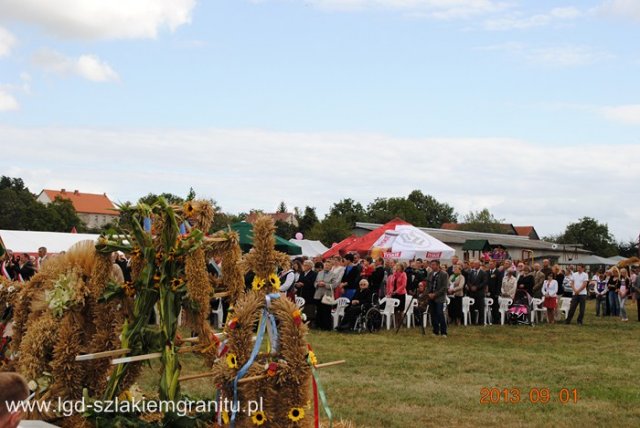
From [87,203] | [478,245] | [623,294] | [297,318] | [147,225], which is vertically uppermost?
[87,203]

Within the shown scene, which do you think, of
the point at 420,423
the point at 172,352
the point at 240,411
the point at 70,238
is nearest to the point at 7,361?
the point at 172,352

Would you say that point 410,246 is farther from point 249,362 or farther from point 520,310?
point 249,362

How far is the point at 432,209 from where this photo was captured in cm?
14050

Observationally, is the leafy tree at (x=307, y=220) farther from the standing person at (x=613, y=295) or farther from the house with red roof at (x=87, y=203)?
the house with red roof at (x=87, y=203)

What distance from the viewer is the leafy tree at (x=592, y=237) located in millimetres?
104500

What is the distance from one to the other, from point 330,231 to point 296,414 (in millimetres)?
72457

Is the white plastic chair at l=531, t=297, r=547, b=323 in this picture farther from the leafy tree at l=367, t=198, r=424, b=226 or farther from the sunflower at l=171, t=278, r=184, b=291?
the leafy tree at l=367, t=198, r=424, b=226

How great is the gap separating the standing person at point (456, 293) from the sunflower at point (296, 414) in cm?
1572

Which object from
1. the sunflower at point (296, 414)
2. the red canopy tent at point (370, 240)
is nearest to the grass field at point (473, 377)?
the sunflower at point (296, 414)

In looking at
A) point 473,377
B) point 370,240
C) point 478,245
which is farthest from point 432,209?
point 473,377

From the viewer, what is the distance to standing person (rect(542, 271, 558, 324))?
24223 millimetres

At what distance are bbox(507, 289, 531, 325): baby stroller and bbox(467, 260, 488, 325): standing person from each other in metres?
0.95

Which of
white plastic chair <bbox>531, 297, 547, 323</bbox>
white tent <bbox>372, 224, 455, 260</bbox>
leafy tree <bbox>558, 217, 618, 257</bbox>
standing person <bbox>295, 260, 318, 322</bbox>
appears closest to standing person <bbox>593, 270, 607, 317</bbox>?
white plastic chair <bbox>531, 297, 547, 323</bbox>

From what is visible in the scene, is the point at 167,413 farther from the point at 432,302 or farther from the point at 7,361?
the point at 432,302
